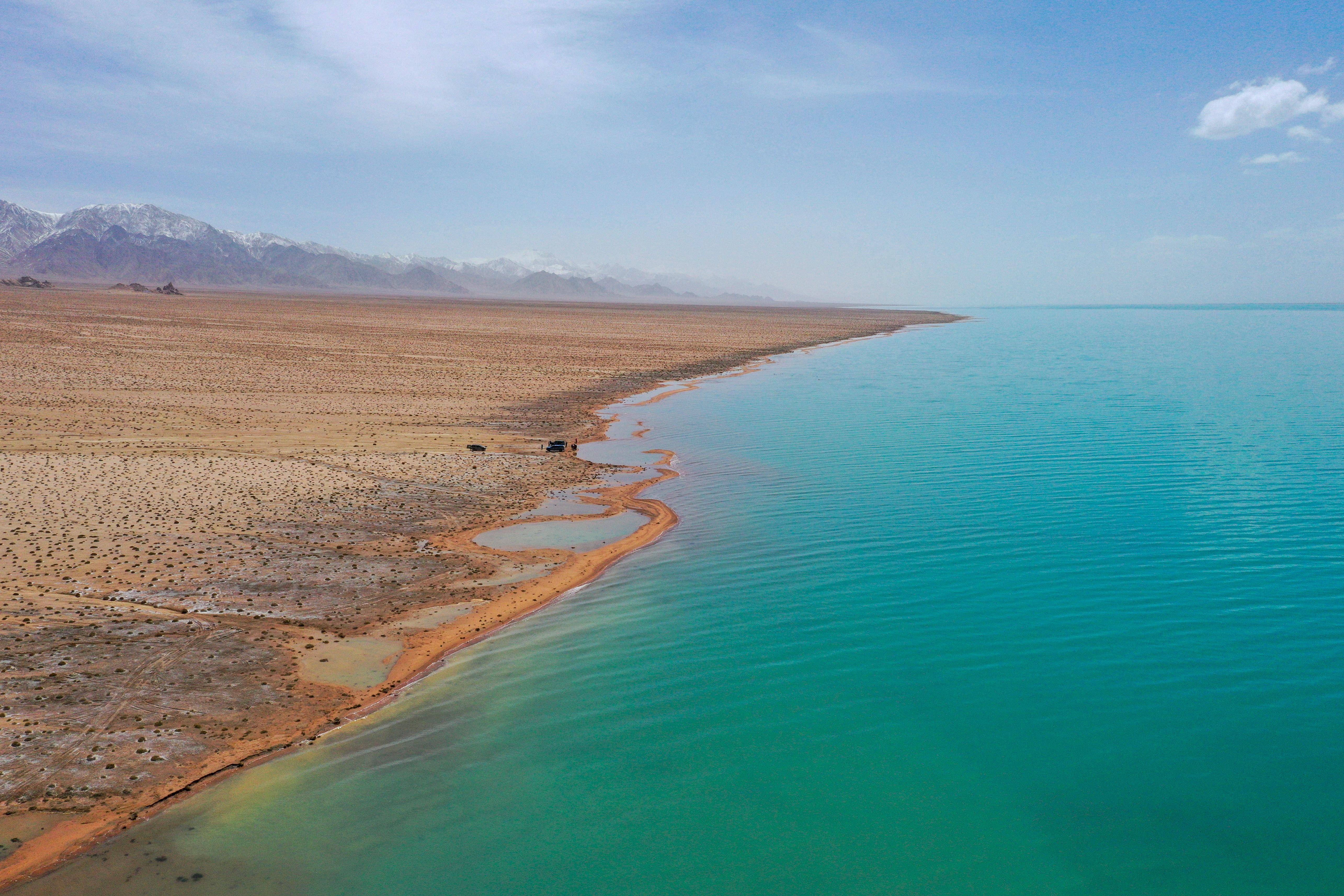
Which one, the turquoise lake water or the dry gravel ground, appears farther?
the dry gravel ground

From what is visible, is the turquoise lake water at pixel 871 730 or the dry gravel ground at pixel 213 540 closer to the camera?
the turquoise lake water at pixel 871 730

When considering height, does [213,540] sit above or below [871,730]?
above

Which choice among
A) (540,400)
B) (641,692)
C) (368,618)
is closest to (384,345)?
(540,400)

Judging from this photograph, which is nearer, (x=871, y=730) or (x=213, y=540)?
(x=871, y=730)

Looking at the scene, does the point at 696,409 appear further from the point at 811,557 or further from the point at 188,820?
the point at 188,820
